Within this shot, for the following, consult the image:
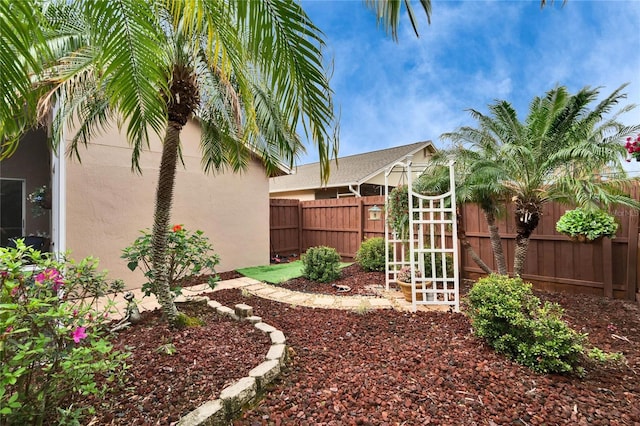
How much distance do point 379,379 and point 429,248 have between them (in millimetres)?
3709

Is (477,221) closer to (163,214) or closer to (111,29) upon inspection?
(163,214)

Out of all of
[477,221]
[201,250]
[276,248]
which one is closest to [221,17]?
[201,250]

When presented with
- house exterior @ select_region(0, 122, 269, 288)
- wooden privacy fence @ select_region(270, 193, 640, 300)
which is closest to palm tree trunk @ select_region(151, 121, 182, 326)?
house exterior @ select_region(0, 122, 269, 288)

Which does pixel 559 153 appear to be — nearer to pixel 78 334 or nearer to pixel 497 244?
pixel 497 244

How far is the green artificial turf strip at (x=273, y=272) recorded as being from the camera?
6.26 m

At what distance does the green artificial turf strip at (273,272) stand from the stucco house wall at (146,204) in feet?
1.56

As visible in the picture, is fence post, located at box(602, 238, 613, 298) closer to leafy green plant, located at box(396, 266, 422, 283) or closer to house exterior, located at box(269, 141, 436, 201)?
leafy green plant, located at box(396, 266, 422, 283)

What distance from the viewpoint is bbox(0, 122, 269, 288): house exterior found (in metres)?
5.20

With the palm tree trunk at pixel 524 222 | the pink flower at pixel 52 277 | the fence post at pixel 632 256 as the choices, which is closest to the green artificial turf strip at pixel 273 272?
the palm tree trunk at pixel 524 222

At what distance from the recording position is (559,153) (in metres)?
3.95

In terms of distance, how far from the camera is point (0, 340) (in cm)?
136

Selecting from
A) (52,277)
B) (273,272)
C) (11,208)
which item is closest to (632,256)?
(273,272)

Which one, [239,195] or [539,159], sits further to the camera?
[239,195]

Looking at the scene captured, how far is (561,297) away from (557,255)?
780 mm
